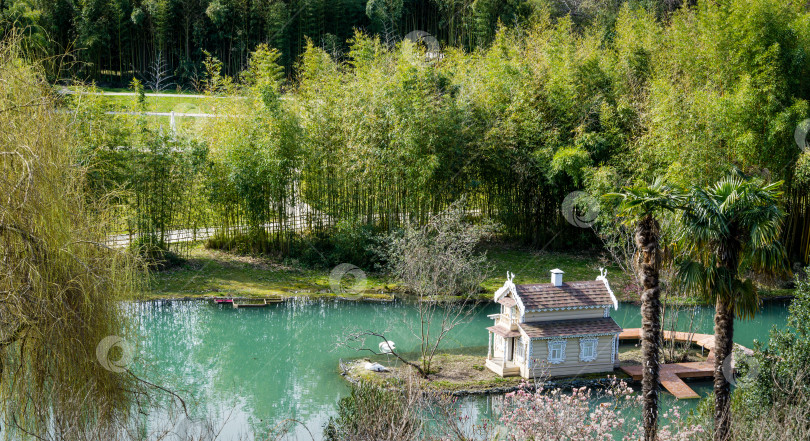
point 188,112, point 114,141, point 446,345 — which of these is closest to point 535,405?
point 446,345

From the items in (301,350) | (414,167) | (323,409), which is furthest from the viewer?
(414,167)

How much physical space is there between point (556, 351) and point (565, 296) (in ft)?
2.91

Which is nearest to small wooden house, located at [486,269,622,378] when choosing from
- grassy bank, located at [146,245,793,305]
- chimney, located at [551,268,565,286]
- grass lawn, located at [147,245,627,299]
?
chimney, located at [551,268,565,286]

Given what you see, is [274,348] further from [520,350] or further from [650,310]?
[650,310]

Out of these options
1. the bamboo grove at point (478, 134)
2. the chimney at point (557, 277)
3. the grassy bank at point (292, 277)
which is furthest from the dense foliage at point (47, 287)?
the bamboo grove at point (478, 134)

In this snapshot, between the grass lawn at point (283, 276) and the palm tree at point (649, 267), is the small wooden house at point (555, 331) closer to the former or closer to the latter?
the palm tree at point (649, 267)

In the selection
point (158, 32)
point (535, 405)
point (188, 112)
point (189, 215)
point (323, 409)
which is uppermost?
point (158, 32)

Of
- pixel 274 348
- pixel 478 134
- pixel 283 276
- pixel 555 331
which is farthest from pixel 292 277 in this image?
pixel 555 331

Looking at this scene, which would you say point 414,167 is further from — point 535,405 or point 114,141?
point 535,405

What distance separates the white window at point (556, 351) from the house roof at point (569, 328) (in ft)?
0.60

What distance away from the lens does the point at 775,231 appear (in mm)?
7430

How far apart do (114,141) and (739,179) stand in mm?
11974

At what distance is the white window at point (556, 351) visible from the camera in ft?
35.7

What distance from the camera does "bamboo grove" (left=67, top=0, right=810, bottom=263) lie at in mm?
14445
